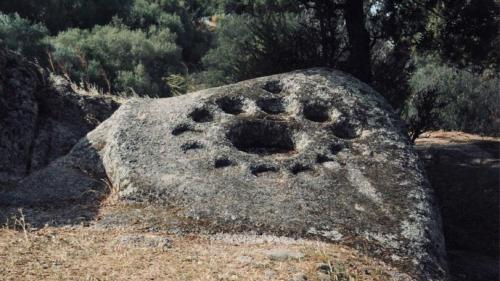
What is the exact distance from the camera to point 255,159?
582 centimetres

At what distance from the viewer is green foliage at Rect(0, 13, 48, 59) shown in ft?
59.9

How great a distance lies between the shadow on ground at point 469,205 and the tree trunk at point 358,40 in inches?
68.1

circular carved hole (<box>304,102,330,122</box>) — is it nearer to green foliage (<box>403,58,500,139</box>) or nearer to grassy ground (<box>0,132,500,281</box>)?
grassy ground (<box>0,132,500,281</box>)

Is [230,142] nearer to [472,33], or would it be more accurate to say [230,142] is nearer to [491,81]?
[472,33]

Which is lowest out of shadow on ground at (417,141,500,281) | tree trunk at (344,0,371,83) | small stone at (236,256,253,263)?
shadow on ground at (417,141,500,281)

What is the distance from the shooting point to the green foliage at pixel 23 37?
1825cm

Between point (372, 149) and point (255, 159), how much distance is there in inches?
47.5

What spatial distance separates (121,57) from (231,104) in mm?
14585

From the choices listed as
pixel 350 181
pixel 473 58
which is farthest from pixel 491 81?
pixel 350 181

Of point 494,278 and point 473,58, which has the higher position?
point 473,58

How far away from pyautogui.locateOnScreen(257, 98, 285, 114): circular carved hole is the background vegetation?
9.21 ft

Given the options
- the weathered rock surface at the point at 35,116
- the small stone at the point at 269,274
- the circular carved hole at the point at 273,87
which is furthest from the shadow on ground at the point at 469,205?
the weathered rock surface at the point at 35,116

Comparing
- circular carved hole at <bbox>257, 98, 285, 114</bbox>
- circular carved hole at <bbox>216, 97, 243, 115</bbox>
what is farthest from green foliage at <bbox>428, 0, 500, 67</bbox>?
circular carved hole at <bbox>216, 97, 243, 115</bbox>

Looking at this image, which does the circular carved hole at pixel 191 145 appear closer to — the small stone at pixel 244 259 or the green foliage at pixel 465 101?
the small stone at pixel 244 259
